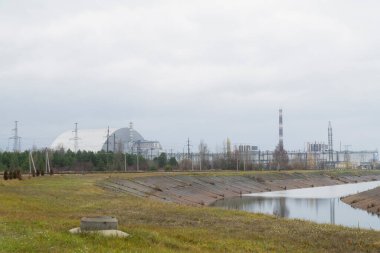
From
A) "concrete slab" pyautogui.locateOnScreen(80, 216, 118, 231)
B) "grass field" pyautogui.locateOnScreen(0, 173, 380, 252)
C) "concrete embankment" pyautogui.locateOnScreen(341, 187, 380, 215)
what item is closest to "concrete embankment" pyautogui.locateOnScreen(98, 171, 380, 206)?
"concrete embankment" pyautogui.locateOnScreen(341, 187, 380, 215)

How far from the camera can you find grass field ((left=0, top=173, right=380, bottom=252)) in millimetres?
16042

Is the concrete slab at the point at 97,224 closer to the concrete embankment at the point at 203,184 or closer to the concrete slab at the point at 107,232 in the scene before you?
the concrete slab at the point at 107,232

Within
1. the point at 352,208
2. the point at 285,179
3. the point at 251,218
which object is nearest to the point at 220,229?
the point at 251,218

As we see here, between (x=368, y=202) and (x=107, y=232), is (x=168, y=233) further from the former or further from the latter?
(x=368, y=202)

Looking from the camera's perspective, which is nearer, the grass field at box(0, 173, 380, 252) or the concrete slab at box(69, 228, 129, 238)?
the grass field at box(0, 173, 380, 252)

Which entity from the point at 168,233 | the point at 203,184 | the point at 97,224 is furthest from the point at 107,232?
the point at 203,184

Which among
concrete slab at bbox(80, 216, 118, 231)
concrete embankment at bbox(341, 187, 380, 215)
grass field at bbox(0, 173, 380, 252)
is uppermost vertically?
concrete slab at bbox(80, 216, 118, 231)

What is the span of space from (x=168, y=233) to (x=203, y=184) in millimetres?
64143

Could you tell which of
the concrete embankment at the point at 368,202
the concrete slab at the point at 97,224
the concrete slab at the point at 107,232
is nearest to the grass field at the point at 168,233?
the concrete slab at the point at 107,232

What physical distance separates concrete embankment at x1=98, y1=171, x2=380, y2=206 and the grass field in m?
28.3

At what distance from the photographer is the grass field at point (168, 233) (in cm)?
1604

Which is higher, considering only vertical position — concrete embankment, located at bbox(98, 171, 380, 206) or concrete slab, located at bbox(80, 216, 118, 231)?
concrete slab, located at bbox(80, 216, 118, 231)

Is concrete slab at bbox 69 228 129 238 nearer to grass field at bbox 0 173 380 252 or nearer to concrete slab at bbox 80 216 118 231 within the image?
concrete slab at bbox 80 216 118 231

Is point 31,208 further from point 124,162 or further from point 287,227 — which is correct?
point 124,162
